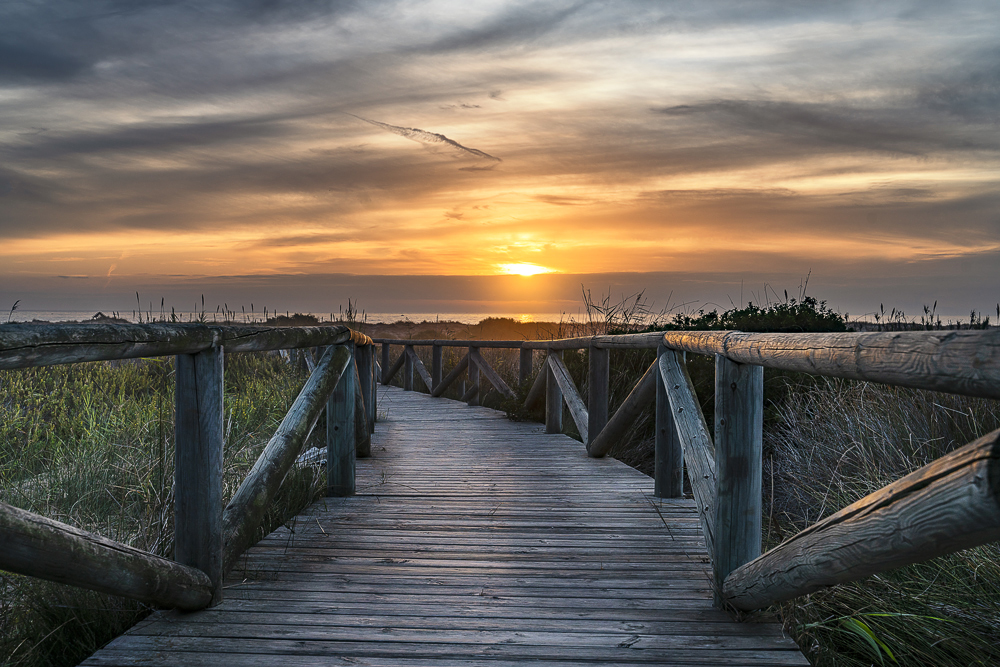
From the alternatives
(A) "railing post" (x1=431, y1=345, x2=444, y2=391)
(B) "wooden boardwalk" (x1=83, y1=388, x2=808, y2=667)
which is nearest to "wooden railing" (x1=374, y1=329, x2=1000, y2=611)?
(B) "wooden boardwalk" (x1=83, y1=388, x2=808, y2=667)

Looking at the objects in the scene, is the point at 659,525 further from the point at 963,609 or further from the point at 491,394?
the point at 491,394

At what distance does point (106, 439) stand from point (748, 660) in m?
3.94

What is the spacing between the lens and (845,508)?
1.79 metres

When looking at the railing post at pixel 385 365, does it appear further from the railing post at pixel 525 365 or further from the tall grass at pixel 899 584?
the tall grass at pixel 899 584

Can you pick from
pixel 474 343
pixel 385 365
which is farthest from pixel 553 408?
pixel 385 365

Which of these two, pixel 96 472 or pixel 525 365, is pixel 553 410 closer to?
pixel 525 365

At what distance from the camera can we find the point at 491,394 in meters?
11.4

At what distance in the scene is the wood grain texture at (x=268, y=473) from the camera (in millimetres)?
2865

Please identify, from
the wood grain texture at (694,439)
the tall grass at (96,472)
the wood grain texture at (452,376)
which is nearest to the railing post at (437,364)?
the wood grain texture at (452,376)

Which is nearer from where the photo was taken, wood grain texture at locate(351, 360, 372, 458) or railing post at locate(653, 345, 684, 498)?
railing post at locate(653, 345, 684, 498)

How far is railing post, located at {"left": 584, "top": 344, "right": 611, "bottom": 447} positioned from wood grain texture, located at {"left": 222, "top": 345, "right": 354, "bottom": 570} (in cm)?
287

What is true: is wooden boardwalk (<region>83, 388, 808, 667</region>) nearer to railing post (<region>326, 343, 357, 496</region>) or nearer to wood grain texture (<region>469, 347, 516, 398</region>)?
railing post (<region>326, 343, 357, 496</region>)

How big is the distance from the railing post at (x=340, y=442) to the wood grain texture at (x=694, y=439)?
6.61 ft

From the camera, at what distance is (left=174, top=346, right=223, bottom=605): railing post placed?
243 centimetres
